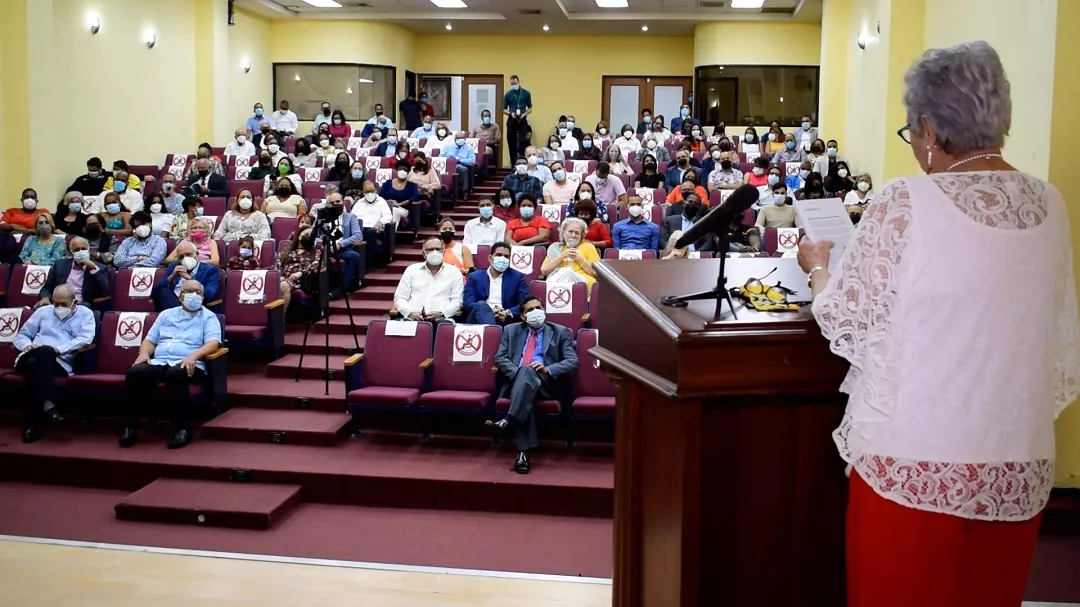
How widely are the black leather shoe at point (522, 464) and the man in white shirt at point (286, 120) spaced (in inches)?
478

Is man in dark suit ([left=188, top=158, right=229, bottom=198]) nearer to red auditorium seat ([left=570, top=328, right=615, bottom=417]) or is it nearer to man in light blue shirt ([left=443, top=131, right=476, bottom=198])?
man in light blue shirt ([left=443, top=131, right=476, bottom=198])

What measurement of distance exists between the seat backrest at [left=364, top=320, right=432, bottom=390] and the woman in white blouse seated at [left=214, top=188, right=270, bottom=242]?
10.8 ft

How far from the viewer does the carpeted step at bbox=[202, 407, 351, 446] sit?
240 inches

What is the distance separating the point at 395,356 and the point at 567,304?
1.29 m

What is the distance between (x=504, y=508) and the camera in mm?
5285

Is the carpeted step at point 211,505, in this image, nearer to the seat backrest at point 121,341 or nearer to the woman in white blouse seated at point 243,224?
the seat backrest at point 121,341

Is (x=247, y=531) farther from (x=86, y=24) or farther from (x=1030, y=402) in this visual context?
(x=86, y=24)

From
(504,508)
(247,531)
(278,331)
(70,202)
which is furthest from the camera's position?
(70,202)

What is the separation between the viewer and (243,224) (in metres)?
9.20

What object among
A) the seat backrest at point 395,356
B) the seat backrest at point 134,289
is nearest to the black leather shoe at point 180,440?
the seat backrest at point 395,356

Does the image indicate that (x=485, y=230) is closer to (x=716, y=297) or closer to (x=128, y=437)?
(x=128, y=437)

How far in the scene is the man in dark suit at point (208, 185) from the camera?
1139 centimetres

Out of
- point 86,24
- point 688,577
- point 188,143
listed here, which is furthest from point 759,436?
point 188,143

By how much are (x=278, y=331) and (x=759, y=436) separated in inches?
251
